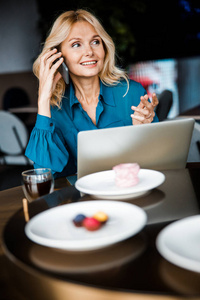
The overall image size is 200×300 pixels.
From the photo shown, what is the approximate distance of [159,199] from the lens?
1010 mm

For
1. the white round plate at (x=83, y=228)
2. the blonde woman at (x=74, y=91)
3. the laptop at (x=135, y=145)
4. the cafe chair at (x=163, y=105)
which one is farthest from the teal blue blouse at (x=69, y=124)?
the cafe chair at (x=163, y=105)

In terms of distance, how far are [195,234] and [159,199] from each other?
29 cm

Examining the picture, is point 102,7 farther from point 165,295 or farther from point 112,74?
point 165,295

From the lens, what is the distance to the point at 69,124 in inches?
76.7

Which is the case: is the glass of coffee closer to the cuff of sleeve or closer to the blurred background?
the cuff of sleeve

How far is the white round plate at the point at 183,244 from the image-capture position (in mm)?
624

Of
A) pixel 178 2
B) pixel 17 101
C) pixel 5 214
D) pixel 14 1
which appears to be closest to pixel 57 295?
pixel 5 214

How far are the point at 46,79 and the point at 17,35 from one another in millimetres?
4016

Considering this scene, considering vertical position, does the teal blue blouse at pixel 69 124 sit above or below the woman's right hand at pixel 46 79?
below

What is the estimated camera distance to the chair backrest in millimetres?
3945

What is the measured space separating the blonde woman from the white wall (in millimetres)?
3425

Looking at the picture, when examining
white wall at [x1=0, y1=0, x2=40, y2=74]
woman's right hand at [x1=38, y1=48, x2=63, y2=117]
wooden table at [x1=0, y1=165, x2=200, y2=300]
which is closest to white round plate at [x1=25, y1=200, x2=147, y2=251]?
wooden table at [x1=0, y1=165, x2=200, y2=300]

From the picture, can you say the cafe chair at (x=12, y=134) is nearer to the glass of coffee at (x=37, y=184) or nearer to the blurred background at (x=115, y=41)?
the blurred background at (x=115, y=41)

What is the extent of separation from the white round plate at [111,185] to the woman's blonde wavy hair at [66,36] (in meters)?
0.86
